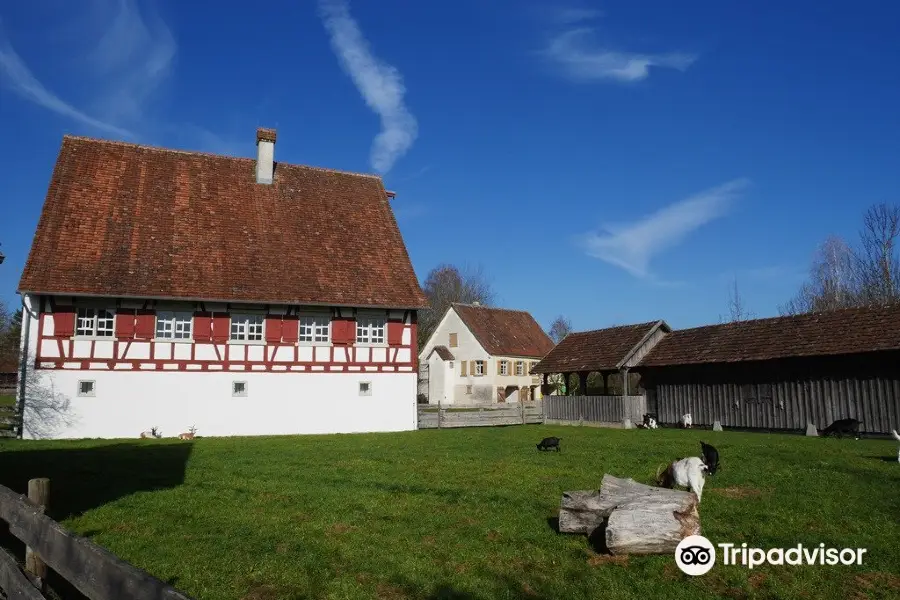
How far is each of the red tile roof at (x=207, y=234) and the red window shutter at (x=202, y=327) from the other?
1010 millimetres

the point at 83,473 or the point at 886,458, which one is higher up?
the point at 886,458

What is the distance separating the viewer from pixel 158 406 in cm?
2444

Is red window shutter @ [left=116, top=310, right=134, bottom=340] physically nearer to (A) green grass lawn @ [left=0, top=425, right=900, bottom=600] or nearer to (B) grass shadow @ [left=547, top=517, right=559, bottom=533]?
(A) green grass lawn @ [left=0, top=425, right=900, bottom=600]

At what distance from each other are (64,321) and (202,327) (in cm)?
451

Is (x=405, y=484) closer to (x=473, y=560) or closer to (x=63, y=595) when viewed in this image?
(x=473, y=560)

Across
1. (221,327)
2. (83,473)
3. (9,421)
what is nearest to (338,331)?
(221,327)

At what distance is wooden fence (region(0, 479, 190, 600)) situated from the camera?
3.61 meters

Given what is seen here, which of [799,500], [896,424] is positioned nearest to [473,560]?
[799,500]

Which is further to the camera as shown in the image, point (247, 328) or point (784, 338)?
point (247, 328)

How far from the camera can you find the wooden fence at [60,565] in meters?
3.61

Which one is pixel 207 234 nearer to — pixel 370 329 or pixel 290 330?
pixel 290 330

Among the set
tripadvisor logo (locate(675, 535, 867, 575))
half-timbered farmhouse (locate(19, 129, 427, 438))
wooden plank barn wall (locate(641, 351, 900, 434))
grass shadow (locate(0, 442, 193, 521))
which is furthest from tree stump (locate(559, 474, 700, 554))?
half-timbered farmhouse (locate(19, 129, 427, 438))

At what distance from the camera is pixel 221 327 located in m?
25.6

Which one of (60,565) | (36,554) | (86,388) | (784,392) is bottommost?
(36,554)
